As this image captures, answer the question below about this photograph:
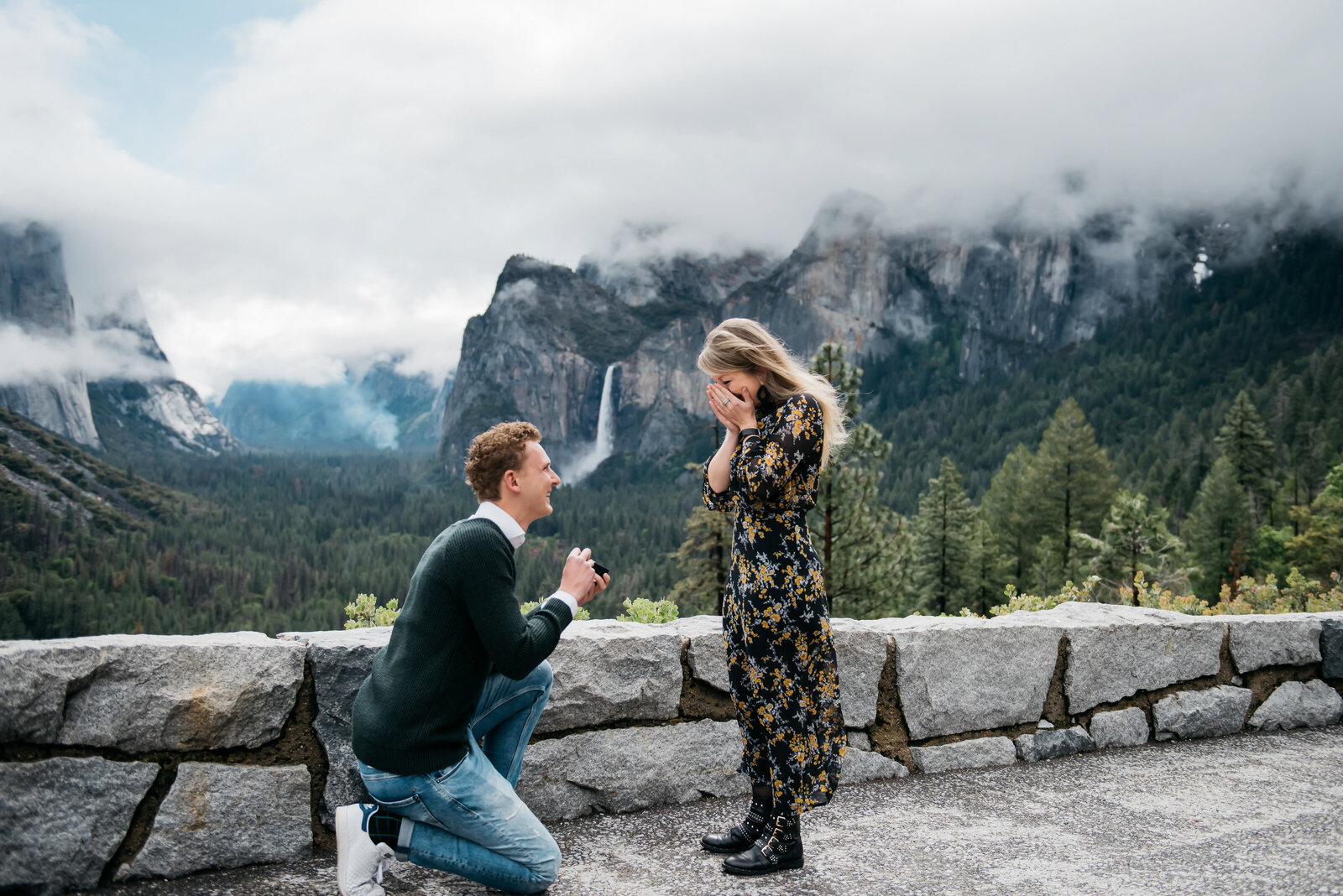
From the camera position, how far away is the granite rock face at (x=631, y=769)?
3512mm

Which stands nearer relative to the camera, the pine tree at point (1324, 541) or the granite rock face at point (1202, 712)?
the granite rock face at point (1202, 712)

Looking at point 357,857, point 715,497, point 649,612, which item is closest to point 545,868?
point 357,857

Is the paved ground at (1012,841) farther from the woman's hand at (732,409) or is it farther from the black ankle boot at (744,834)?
the woman's hand at (732,409)

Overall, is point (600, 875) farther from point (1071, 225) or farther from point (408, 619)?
point (1071, 225)

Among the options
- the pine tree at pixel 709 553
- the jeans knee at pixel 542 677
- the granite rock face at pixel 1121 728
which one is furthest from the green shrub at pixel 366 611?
the pine tree at pixel 709 553

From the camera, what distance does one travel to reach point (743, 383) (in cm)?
331

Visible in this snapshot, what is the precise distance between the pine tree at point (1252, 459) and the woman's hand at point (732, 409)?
47.1 meters

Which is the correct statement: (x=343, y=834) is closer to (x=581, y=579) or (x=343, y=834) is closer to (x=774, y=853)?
(x=581, y=579)

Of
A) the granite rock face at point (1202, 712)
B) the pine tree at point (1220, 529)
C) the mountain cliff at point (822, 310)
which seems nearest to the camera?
the granite rock face at point (1202, 712)

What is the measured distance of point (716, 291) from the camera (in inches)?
7869

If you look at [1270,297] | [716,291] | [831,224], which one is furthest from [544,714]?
[716,291]

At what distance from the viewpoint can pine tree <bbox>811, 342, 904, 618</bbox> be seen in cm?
1552

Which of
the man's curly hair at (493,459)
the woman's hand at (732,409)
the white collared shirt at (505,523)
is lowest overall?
the white collared shirt at (505,523)

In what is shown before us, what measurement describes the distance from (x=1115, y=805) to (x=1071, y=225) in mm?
157735
